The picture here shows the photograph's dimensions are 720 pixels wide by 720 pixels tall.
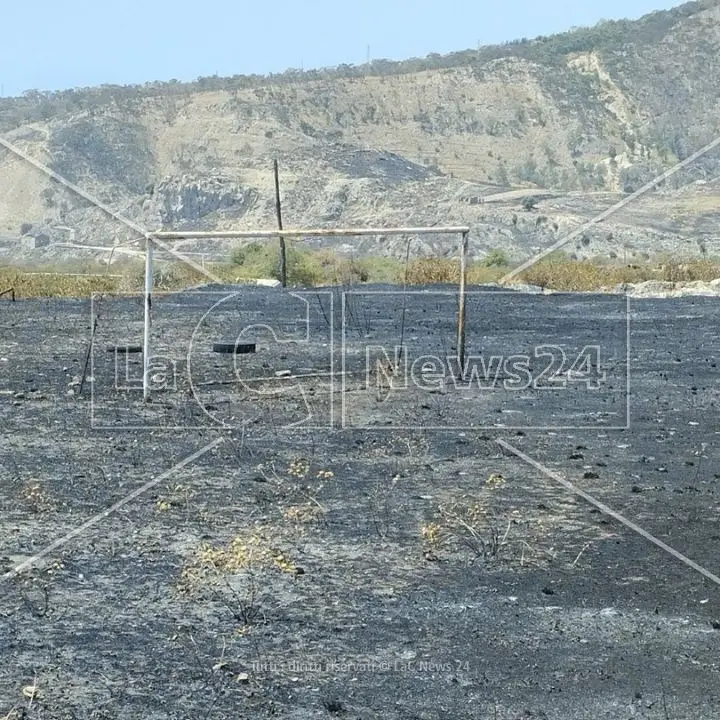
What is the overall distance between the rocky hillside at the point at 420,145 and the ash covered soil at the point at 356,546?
54495 mm

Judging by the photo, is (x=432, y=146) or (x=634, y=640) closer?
(x=634, y=640)

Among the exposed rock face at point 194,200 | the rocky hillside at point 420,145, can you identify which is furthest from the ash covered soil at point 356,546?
the exposed rock face at point 194,200

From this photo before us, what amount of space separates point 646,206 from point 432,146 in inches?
1446

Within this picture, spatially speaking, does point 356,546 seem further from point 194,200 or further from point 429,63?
point 429,63

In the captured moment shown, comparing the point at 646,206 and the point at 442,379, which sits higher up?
the point at 646,206

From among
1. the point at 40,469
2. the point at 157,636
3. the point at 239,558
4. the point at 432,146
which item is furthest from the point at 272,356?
the point at 432,146

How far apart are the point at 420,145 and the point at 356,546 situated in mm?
109102

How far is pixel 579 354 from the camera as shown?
20.0m

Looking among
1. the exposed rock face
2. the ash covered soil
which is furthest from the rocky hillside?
the ash covered soil

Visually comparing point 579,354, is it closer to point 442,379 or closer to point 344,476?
point 442,379

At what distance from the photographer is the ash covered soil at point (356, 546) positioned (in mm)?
5328

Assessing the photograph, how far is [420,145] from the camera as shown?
11469 centimetres

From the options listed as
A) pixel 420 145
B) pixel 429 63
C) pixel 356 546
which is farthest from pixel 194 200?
pixel 356 546

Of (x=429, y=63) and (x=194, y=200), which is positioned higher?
(x=429, y=63)
